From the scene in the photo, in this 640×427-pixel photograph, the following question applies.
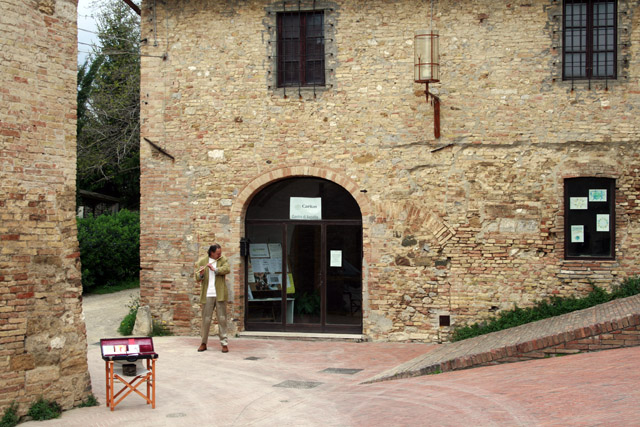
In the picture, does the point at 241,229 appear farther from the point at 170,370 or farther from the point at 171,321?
the point at 170,370

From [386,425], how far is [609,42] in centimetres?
876

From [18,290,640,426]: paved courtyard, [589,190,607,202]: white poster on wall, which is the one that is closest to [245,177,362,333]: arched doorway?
[18,290,640,426]: paved courtyard

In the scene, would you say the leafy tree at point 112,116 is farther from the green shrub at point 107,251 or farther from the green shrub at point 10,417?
the green shrub at point 10,417

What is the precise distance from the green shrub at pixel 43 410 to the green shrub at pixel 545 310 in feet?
23.7

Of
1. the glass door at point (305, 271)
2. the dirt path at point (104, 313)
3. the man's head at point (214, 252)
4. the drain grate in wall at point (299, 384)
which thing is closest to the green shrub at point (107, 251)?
the dirt path at point (104, 313)

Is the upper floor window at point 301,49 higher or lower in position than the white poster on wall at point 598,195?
higher

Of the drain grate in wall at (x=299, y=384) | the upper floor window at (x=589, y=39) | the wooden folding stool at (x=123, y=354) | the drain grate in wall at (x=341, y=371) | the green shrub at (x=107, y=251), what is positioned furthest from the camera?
the green shrub at (x=107, y=251)

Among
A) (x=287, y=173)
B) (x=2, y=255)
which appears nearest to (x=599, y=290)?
(x=287, y=173)

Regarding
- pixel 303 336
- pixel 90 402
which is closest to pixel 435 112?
pixel 303 336

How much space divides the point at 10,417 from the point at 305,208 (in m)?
7.30

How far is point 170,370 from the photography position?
36.6 feet

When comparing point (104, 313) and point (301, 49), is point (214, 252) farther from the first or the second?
point (104, 313)

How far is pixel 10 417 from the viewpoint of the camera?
25.9 feet

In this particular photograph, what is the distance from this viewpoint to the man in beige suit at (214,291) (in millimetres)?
12703
